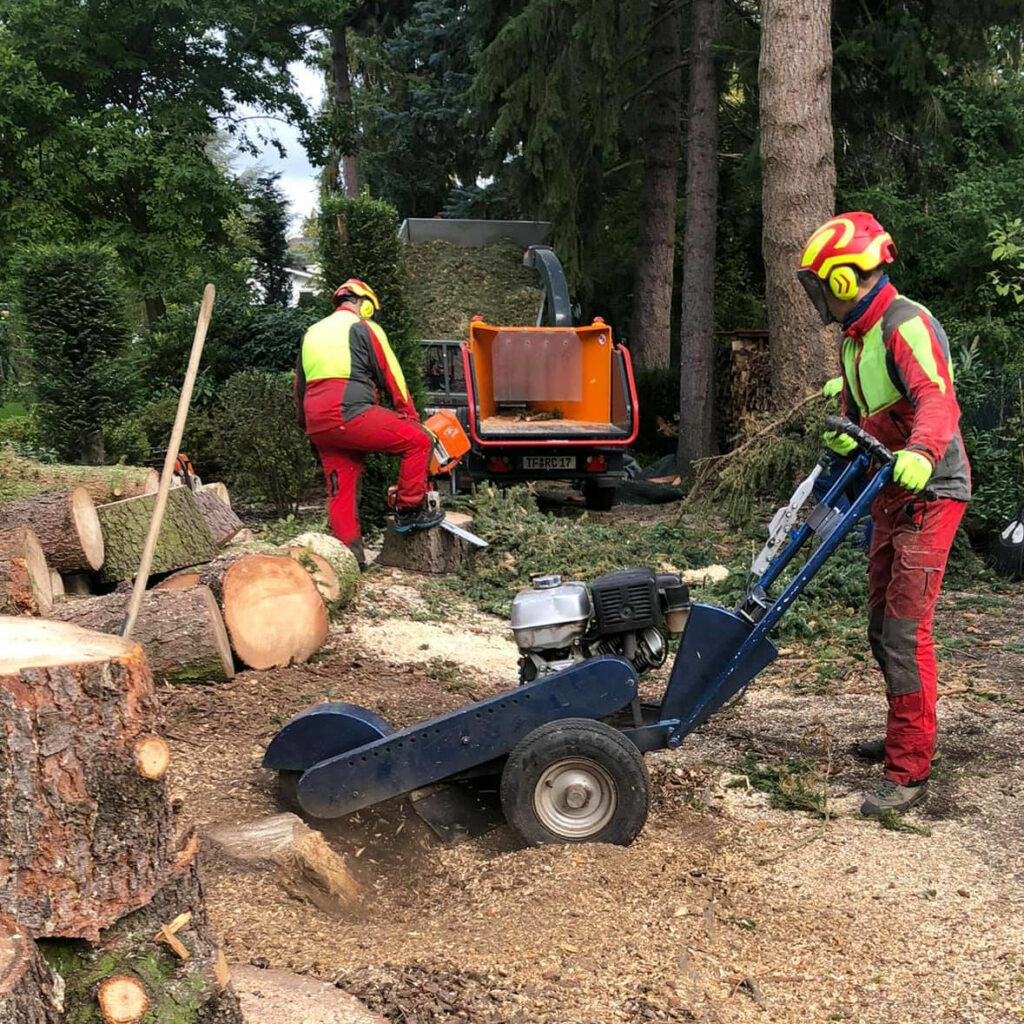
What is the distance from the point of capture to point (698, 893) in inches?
134

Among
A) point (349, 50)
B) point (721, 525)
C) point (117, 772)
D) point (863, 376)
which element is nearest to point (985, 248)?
point (721, 525)

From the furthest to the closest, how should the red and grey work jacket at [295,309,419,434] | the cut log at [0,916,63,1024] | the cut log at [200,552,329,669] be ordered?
the red and grey work jacket at [295,309,419,434] < the cut log at [200,552,329,669] < the cut log at [0,916,63,1024]

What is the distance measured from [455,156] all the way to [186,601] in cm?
2036

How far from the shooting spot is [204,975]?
2.44 meters

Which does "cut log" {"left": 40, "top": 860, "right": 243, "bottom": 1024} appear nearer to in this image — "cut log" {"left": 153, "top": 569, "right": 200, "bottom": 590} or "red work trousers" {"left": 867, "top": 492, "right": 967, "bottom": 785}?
"red work trousers" {"left": 867, "top": 492, "right": 967, "bottom": 785}

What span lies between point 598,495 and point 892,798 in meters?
7.64

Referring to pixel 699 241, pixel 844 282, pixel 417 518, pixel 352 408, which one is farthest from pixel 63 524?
pixel 699 241

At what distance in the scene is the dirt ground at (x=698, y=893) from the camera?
9.34 ft

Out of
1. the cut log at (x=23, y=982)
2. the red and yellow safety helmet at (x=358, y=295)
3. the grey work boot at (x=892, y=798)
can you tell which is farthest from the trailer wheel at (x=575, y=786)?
the red and yellow safety helmet at (x=358, y=295)

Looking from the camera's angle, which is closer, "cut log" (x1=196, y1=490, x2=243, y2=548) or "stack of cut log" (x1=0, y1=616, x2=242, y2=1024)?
"stack of cut log" (x1=0, y1=616, x2=242, y2=1024)

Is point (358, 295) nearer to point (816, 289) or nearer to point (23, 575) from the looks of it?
point (23, 575)

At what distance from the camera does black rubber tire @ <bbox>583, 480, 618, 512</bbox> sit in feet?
37.7

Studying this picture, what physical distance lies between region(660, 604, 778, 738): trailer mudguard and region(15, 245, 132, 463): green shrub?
8.01 meters

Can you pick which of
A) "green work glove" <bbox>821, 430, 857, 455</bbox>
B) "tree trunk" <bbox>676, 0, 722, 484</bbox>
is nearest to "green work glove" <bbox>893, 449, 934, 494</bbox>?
"green work glove" <bbox>821, 430, 857, 455</bbox>
